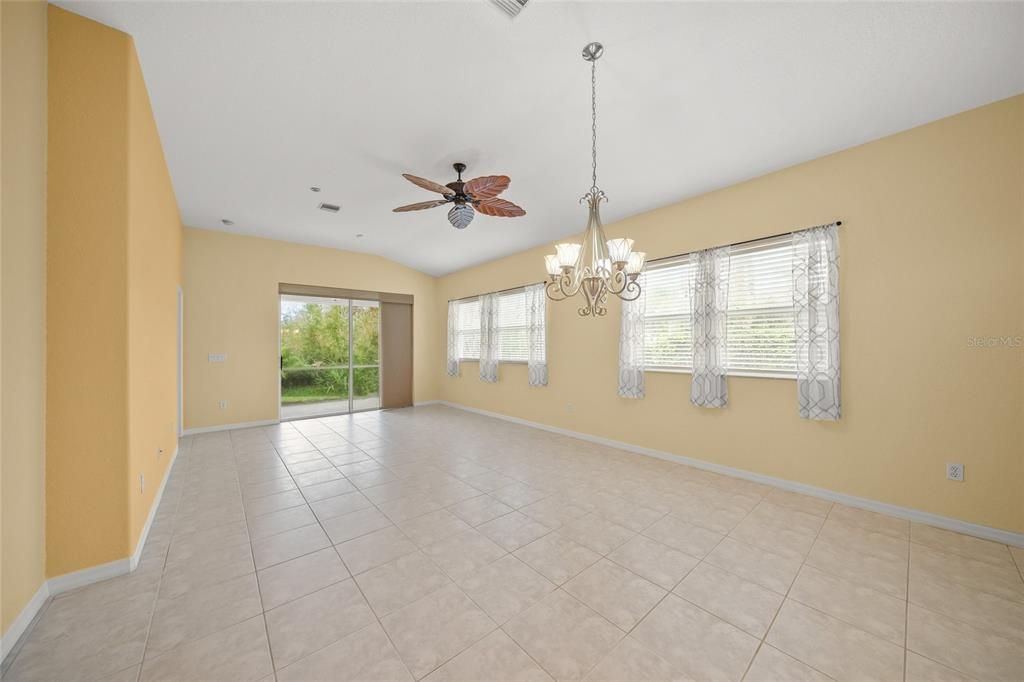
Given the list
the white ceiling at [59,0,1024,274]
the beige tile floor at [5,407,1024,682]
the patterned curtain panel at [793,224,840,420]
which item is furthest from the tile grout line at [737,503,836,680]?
the white ceiling at [59,0,1024,274]

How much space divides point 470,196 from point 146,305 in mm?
2433

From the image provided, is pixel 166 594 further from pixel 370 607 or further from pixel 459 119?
pixel 459 119

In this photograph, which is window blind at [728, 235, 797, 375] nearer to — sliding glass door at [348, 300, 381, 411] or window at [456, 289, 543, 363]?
window at [456, 289, 543, 363]

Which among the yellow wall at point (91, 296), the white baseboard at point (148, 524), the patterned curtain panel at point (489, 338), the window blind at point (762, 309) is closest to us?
the yellow wall at point (91, 296)

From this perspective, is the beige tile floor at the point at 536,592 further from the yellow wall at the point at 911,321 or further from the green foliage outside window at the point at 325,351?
the green foliage outside window at the point at 325,351

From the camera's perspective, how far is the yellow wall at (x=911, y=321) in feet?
7.70

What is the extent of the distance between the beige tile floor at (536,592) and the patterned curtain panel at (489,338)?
315cm

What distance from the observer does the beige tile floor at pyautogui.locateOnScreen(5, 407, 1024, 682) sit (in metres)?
1.46

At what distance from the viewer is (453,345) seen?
23.9ft

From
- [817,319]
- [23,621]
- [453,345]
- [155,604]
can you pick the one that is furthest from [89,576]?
[453,345]

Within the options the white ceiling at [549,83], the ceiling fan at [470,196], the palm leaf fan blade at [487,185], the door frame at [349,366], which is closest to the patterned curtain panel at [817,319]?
the white ceiling at [549,83]

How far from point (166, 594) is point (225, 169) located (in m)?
3.60

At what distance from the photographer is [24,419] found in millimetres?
1668

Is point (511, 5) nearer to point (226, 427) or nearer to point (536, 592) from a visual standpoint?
point (536, 592)
